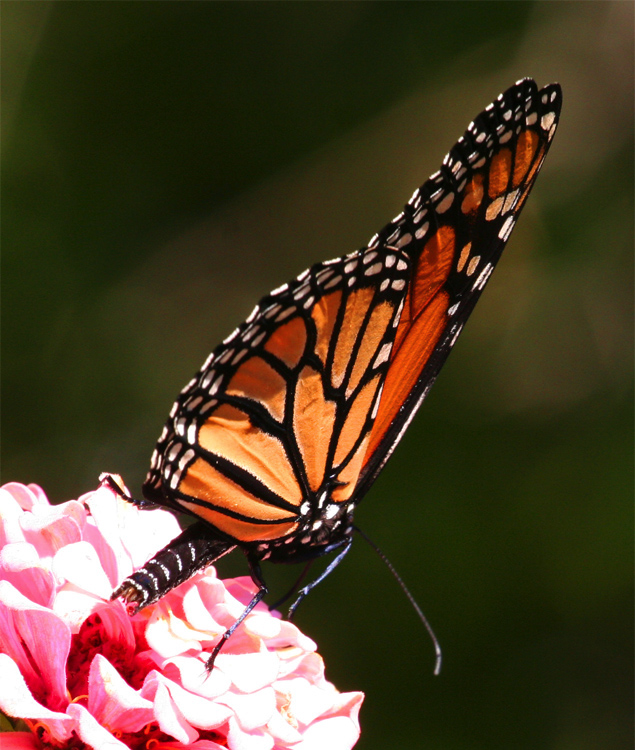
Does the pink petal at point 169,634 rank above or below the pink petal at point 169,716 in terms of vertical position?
above

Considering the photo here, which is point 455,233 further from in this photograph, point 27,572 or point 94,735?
point 94,735

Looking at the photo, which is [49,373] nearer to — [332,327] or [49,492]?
[49,492]

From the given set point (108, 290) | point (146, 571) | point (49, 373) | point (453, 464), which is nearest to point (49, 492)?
point (49, 373)

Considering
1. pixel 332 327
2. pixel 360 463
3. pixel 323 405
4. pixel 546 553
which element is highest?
pixel 332 327

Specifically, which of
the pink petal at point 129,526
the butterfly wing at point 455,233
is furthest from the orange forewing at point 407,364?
the pink petal at point 129,526

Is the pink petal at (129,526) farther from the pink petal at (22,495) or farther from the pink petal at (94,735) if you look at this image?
the pink petal at (94,735)

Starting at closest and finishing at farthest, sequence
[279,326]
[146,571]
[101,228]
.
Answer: [146,571], [279,326], [101,228]

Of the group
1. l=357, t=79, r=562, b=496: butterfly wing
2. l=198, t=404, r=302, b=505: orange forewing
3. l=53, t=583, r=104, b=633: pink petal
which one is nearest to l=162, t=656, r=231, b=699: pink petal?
l=53, t=583, r=104, b=633: pink petal
